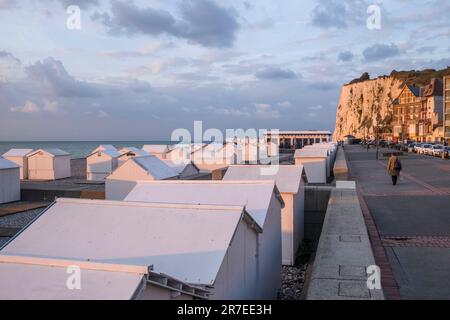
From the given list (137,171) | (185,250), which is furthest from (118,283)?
(137,171)

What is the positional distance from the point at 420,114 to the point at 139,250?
88036 millimetres

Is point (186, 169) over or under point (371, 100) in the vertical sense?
under

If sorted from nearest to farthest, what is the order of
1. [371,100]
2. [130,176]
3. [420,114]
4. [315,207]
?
1. [315,207]
2. [130,176]
3. [420,114]
4. [371,100]

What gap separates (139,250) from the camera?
4969mm

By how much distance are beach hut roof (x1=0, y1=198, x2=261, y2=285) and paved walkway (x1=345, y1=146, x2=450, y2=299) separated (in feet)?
7.56

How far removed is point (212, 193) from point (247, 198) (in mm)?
678

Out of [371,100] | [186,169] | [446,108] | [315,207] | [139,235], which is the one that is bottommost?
[315,207]

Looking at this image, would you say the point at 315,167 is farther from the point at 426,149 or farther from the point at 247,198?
the point at 426,149

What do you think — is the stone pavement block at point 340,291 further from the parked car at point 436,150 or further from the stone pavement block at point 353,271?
the parked car at point 436,150

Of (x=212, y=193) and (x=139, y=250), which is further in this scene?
(x=212, y=193)

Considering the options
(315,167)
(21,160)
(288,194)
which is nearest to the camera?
(288,194)

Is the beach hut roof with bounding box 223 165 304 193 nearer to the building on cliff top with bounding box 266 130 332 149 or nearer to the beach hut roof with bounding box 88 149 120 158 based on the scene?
the beach hut roof with bounding box 88 149 120 158

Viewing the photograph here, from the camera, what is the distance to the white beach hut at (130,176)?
65.5 ft
